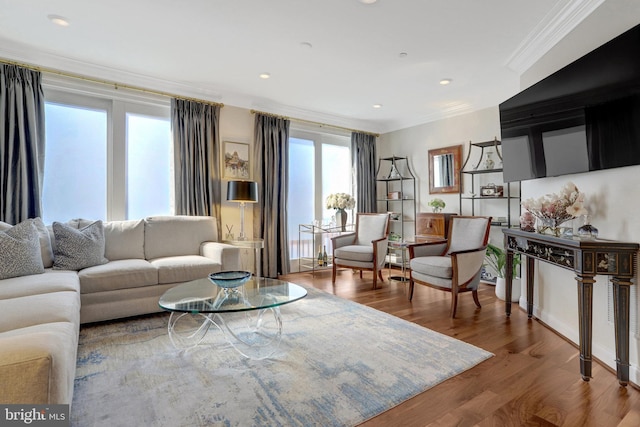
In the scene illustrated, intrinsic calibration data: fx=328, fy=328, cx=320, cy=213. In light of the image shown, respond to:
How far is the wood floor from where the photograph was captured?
1614 millimetres

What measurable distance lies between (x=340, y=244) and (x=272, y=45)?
270cm

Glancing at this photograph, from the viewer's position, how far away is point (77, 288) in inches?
93.8

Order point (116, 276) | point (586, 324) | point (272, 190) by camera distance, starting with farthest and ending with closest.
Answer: point (272, 190) < point (116, 276) < point (586, 324)

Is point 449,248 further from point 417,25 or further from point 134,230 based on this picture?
point 134,230

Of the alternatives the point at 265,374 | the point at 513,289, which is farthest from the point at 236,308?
the point at 513,289

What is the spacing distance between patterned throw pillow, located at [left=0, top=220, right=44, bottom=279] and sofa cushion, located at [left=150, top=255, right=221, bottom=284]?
88 centimetres

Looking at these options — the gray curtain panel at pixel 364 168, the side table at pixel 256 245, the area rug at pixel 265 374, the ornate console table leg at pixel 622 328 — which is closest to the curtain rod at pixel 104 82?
the side table at pixel 256 245

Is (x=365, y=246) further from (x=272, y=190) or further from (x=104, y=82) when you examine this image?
(x=104, y=82)

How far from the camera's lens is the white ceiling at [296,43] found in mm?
2533

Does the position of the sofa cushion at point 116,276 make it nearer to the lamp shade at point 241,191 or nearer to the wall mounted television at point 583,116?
the lamp shade at point 241,191

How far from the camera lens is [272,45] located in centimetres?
309

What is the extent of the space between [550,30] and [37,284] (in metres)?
4.36

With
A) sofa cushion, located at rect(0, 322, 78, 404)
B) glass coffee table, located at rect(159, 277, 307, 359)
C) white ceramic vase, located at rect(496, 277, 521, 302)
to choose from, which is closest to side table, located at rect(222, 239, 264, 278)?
glass coffee table, located at rect(159, 277, 307, 359)

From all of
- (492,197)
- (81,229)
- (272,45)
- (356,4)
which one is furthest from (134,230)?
(492,197)
